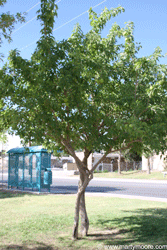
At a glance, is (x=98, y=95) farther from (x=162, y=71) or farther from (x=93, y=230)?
(x=93, y=230)

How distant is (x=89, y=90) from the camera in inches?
305

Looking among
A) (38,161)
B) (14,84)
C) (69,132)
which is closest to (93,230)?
(69,132)

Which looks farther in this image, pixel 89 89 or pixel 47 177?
pixel 47 177

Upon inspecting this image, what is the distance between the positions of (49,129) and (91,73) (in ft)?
5.65

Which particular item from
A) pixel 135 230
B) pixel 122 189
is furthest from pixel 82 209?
pixel 122 189

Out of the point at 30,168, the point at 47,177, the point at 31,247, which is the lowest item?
the point at 31,247

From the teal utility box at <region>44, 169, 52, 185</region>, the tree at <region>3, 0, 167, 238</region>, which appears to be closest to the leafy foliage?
the tree at <region>3, 0, 167, 238</region>

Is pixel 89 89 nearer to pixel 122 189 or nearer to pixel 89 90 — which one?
pixel 89 90

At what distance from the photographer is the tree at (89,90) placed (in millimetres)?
7246

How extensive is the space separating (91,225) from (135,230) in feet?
4.67

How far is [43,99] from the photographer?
7.31 metres

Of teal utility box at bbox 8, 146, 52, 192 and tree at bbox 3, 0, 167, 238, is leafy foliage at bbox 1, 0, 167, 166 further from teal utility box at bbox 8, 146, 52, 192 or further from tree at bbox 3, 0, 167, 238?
teal utility box at bbox 8, 146, 52, 192

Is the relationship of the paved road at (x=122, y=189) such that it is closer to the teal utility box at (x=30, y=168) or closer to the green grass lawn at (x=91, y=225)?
the teal utility box at (x=30, y=168)

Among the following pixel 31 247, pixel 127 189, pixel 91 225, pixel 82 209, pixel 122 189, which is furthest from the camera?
pixel 127 189
